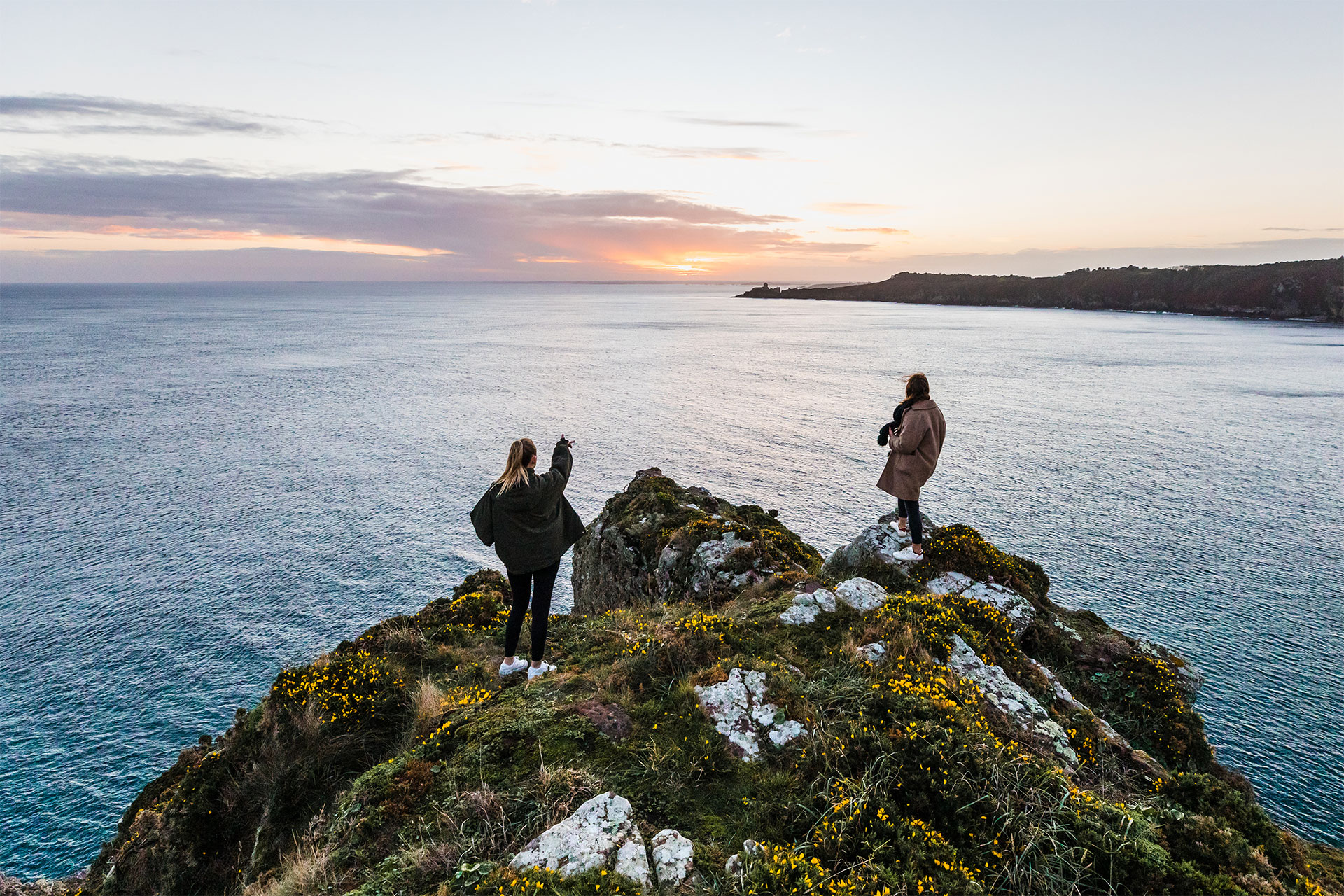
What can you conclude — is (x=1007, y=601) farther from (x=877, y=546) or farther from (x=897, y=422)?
(x=897, y=422)

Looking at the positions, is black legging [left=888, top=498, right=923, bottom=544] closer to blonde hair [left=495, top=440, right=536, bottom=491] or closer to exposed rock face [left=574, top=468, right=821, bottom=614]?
exposed rock face [left=574, top=468, right=821, bottom=614]

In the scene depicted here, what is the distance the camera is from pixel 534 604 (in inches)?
384

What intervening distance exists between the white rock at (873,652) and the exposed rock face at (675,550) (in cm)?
414

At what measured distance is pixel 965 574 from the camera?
12.8 meters

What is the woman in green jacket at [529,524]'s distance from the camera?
29.5 ft

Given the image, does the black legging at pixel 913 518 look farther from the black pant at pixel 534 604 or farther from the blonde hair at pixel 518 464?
the blonde hair at pixel 518 464

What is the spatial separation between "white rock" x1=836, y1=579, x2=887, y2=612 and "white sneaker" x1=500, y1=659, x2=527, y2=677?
551 centimetres

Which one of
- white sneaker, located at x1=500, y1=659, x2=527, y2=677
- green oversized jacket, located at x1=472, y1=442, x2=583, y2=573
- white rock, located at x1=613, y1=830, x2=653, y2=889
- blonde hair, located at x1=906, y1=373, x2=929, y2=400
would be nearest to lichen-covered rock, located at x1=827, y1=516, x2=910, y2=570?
blonde hair, located at x1=906, y1=373, x2=929, y2=400

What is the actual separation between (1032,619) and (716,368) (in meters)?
93.4

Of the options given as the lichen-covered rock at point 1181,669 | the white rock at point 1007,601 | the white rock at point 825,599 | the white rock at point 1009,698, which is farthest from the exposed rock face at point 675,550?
the lichen-covered rock at point 1181,669

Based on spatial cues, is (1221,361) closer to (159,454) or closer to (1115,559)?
(1115,559)

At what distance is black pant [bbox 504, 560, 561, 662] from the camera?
9.62 metres

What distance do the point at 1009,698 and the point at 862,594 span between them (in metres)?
2.79

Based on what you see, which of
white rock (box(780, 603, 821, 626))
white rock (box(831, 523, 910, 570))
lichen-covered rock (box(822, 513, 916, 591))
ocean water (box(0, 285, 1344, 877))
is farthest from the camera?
ocean water (box(0, 285, 1344, 877))
